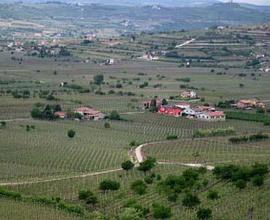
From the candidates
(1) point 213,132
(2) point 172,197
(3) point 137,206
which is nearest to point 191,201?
(2) point 172,197

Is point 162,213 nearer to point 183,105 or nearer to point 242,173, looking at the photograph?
point 242,173

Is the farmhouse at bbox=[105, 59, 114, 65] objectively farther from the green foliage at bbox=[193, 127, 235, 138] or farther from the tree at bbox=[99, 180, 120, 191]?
the tree at bbox=[99, 180, 120, 191]

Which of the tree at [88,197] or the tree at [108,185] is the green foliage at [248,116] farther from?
the tree at [88,197]

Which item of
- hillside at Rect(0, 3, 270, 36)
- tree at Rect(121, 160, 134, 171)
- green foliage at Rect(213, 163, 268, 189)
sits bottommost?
tree at Rect(121, 160, 134, 171)

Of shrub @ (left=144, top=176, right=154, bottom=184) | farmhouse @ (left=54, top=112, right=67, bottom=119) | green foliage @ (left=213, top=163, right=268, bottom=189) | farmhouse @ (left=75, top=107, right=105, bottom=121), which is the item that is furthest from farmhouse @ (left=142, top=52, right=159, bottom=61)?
shrub @ (left=144, top=176, right=154, bottom=184)

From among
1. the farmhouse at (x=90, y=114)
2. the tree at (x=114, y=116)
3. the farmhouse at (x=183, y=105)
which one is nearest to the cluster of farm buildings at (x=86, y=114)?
the farmhouse at (x=90, y=114)

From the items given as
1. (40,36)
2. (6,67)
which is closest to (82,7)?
(40,36)

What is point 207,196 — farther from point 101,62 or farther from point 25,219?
point 101,62

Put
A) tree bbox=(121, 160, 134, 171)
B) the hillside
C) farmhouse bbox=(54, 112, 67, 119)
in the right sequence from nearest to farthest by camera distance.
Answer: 1. tree bbox=(121, 160, 134, 171)
2. farmhouse bbox=(54, 112, 67, 119)
3. the hillside
